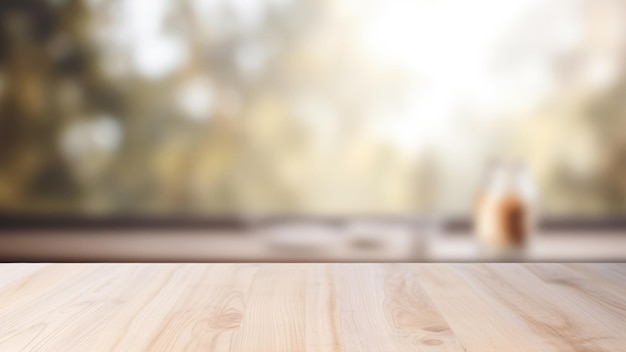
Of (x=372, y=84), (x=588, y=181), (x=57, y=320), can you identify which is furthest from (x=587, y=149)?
(x=57, y=320)

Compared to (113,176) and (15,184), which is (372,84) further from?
(15,184)

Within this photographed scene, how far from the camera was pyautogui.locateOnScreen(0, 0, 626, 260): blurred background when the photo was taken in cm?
172

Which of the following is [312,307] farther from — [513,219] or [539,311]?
[513,219]

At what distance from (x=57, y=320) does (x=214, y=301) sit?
0.18 m

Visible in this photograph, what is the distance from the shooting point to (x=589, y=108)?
68.2 inches

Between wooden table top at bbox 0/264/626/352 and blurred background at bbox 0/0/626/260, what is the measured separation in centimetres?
70

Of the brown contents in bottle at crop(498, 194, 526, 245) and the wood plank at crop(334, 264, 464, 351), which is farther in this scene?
the brown contents in bottle at crop(498, 194, 526, 245)

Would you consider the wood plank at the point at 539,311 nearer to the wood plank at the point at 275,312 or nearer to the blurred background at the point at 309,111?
the wood plank at the point at 275,312

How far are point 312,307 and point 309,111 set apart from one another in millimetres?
952

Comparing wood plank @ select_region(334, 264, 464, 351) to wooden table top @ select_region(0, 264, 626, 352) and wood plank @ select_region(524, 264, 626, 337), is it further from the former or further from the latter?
wood plank @ select_region(524, 264, 626, 337)

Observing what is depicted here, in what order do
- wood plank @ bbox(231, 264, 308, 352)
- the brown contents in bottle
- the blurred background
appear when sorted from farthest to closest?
the blurred background < the brown contents in bottle < wood plank @ bbox(231, 264, 308, 352)

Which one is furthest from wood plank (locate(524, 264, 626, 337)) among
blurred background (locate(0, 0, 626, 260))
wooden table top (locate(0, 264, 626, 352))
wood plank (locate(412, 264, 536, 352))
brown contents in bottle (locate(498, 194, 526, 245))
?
blurred background (locate(0, 0, 626, 260))

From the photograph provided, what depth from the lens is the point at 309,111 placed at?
5.68ft

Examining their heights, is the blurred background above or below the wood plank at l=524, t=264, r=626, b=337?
above
